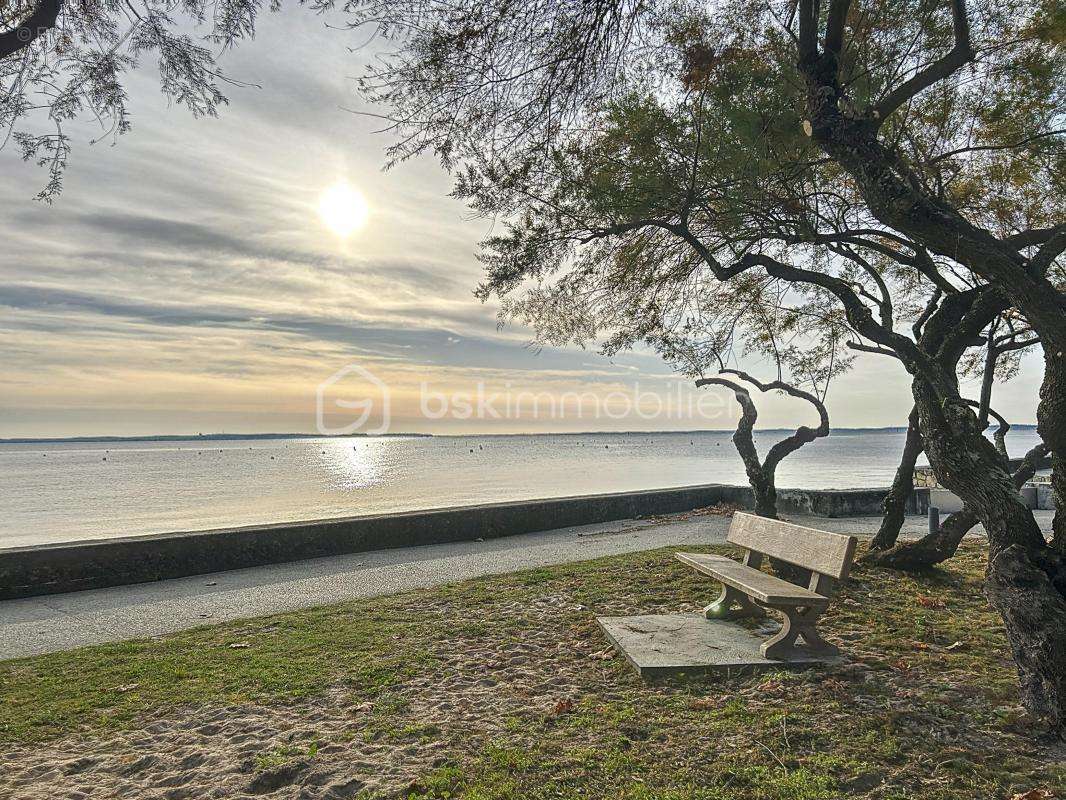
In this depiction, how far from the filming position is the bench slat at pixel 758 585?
4336mm

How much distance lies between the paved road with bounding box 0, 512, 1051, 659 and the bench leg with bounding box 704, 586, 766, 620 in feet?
9.73

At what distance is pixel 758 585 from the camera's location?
465 centimetres

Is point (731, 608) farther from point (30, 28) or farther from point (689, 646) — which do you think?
point (30, 28)

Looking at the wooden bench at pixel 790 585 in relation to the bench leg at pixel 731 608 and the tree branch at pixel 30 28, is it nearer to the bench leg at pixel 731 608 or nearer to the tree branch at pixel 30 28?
the bench leg at pixel 731 608

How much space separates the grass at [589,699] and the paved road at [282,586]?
0.63 meters

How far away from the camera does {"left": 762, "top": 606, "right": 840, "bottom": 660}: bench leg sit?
4.48m

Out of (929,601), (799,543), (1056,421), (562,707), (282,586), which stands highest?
(1056,421)

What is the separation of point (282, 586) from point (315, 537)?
1.66 m

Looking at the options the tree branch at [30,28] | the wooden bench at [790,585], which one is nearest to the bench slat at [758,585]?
the wooden bench at [790,585]

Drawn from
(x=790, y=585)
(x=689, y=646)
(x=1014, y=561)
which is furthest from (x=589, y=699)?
(x=1014, y=561)

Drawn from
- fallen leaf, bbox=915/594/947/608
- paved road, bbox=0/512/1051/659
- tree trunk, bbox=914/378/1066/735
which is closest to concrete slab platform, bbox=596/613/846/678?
tree trunk, bbox=914/378/1066/735

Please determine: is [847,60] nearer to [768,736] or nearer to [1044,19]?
[1044,19]

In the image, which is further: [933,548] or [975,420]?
[933,548]

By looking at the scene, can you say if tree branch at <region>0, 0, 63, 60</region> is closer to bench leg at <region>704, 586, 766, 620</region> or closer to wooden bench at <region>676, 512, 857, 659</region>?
wooden bench at <region>676, 512, 857, 659</region>
